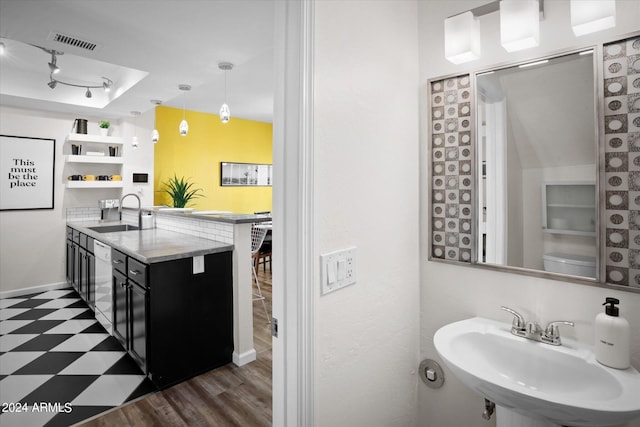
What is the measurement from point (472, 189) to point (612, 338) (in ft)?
2.06

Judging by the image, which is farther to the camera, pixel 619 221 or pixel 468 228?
pixel 468 228

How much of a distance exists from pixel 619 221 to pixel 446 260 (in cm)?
57

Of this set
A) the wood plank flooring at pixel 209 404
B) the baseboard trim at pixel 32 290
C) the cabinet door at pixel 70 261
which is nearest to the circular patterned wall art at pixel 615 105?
the wood plank flooring at pixel 209 404

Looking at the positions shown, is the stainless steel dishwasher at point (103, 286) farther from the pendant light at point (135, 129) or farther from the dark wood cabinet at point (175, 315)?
the pendant light at point (135, 129)

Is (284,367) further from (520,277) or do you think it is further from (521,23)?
(521,23)

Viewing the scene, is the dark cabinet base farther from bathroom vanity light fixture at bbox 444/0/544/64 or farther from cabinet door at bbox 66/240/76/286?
cabinet door at bbox 66/240/76/286

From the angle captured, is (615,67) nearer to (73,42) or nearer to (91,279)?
(73,42)

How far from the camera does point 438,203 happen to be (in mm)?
1420

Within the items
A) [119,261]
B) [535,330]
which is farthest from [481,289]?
[119,261]

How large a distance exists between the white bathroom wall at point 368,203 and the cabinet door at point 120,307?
201 cm

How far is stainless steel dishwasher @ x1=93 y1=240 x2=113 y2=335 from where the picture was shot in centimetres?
282

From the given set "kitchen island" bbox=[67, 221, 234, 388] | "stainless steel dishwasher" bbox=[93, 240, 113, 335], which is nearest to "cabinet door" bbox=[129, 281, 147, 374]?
"kitchen island" bbox=[67, 221, 234, 388]

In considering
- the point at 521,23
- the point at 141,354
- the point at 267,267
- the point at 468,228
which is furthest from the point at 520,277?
the point at 267,267

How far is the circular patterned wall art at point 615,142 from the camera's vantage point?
1.03m
